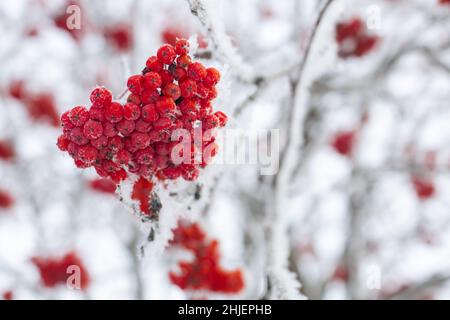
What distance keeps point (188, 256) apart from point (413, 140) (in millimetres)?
2876

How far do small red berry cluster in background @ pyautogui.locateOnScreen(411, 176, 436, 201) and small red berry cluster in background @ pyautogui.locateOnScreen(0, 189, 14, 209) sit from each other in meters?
3.83

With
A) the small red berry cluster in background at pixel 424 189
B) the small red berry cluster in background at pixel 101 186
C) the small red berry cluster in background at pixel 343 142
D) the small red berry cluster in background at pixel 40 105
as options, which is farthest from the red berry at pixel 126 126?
the small red berry cluster in background at pixel 424 189

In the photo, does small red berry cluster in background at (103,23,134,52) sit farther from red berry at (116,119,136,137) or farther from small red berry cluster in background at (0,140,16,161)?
red berry at (116,119,136,137)

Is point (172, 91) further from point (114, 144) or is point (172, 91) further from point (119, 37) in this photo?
point (119, 37)

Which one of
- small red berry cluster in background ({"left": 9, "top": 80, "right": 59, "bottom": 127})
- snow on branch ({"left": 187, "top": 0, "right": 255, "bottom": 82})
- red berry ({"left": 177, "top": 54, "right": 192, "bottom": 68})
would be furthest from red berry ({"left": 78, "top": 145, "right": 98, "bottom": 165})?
small red berry cluster in background ({"left": 9, "top": 80, "right": 59, "bottom": 127})

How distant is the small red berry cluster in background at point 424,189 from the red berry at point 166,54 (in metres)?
3.99

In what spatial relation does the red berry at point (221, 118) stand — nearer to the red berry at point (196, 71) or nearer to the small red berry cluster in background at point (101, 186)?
the red berry at point (196, 71)

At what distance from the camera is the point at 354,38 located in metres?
3.13

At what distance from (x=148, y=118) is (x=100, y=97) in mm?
147

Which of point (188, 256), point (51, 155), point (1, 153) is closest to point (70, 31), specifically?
point (51, 155)

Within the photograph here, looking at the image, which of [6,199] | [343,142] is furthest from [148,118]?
[6,199]

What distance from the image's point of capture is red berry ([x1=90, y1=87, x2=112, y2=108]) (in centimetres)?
125

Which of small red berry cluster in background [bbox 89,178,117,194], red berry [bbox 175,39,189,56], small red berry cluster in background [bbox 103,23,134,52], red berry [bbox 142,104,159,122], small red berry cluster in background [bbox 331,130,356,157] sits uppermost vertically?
small red berry cluster in background [bbox 103,23,134,52]

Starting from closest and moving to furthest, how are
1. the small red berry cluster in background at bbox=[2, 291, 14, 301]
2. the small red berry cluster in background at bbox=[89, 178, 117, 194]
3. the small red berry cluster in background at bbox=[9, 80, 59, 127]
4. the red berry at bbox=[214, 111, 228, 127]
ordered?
1. the red berry at bbox=[214, 111, 228, 127]
2. the small red berry cluster in background at bbox=[89, 178, 117, 194]
3. the small red berry cluster in background at bbox=[2, 291, 14, 301]
4. the small red berry cluster in background at bbox=[9, 80, 59, 127]
